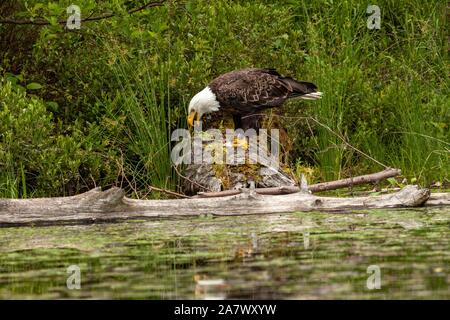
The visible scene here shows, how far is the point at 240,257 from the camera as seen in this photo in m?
6.25

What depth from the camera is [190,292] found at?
532 cm

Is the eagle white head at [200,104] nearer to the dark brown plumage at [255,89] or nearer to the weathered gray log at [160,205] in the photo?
the dark brown plumage at [255,89]

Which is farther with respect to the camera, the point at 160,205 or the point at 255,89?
the point at 255,89

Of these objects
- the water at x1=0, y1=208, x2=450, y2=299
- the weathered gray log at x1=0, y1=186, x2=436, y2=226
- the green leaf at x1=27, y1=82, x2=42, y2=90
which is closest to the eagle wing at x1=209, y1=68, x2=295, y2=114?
the green leaf at x1=27, y1=82, x2=42, y2=90

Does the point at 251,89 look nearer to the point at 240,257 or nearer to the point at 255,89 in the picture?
the point at 255,89

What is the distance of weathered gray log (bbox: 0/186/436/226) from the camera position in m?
7.73

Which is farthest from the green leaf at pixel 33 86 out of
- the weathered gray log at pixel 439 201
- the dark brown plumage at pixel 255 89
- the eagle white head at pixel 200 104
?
the weathered gray log at pixel 439 201

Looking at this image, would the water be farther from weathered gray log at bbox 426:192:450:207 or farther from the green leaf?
the green leaf

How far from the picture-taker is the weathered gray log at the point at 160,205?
773 cm

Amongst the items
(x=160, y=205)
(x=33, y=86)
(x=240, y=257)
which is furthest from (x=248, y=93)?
(x=240, y=257)

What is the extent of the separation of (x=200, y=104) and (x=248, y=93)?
523 millimetres

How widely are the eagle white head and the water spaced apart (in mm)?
2453
